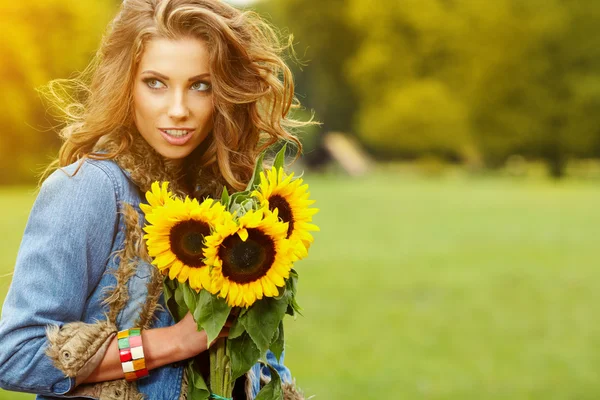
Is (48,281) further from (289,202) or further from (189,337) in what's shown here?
(289,202)

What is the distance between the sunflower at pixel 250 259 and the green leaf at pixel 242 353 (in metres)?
0.12

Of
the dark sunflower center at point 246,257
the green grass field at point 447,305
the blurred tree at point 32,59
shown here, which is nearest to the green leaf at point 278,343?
the dark sunflower center at point 246,257

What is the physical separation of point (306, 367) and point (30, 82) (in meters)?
25.9

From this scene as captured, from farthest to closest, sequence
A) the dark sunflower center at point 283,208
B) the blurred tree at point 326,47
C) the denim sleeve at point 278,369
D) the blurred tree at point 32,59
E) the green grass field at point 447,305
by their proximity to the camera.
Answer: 1. the blurred tree at point 326,47
2. the blurred tree at point 32,59
3. the green grass field at point 447,305
4. the denim sleeve at point 278,369
5. the dark sunflower center at point 283,208

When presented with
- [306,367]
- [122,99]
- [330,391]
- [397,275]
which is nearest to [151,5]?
[122,99]

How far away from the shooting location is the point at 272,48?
2.58 m

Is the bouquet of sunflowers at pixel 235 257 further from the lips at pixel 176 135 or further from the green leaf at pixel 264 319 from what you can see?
the lips at pixel 176 135

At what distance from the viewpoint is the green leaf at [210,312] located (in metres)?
1.92

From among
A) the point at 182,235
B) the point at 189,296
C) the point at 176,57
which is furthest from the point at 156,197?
the point at 176,57

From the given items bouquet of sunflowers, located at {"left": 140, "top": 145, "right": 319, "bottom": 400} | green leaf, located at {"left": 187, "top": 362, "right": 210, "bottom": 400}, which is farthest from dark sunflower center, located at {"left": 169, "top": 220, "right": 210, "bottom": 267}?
green leaf, located at {"left": 187, "top": 362, "right": 210, "bottom": 400}

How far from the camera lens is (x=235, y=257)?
1.91 meters

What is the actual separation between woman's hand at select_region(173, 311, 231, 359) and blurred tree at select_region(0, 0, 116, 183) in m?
28.8

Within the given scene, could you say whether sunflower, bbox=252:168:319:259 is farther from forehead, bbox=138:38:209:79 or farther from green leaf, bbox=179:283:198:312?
forehead, bbox=138:38:209:79

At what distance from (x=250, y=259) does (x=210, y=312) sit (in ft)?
0.53
